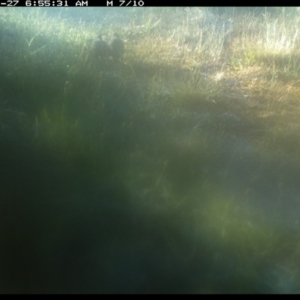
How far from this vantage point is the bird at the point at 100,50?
302 cm

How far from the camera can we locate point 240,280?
2625 mm

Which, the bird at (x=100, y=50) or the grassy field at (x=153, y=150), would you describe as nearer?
the grassy field at (x=153, y=150)

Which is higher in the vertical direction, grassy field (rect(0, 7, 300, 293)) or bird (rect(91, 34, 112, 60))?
bird (rect(91, 34, 112, 60))

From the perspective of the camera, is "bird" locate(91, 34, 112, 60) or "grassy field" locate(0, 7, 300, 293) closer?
"grassy field" locate(0, 7, 300, 293)

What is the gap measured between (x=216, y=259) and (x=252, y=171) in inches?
24.2

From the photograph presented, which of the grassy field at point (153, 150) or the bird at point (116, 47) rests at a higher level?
the bird at point (116, 47)

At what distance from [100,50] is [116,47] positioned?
0.12m

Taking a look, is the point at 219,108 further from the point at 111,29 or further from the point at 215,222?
the point at 111,29

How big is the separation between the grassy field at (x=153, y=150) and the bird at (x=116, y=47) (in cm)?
5

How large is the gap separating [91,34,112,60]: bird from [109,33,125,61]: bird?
26 millimetres

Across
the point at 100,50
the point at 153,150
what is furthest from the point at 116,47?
the point at 153,150

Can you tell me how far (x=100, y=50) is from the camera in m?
3.03

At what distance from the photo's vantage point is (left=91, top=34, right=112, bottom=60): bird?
3.02m

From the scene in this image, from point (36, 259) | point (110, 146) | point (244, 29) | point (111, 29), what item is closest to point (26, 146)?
point (110, 146)
